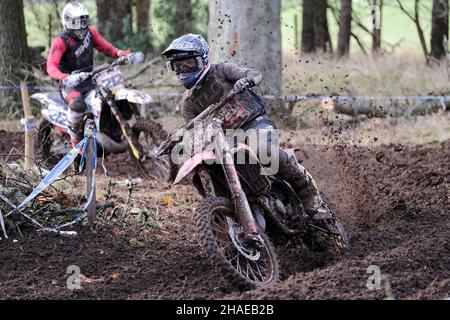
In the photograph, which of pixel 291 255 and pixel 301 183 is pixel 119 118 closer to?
pixel 301 183

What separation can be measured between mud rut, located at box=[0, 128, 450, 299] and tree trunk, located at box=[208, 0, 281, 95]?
3.54 meters

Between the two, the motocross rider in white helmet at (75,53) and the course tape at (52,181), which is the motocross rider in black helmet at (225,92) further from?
the motocross rider in white helmet at (75,53)

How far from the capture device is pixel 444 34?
19594 millimetres

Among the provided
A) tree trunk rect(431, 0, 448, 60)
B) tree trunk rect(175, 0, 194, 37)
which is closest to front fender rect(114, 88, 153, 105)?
tree trunk rect(175, 0, 194, 37)

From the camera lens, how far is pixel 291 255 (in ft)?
23.6

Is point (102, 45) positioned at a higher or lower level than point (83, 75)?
higher

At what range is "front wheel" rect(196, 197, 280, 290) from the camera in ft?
19.1

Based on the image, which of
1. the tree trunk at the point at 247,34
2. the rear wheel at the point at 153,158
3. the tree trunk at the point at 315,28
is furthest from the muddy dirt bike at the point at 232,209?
the tree trunk at the point at 315,28

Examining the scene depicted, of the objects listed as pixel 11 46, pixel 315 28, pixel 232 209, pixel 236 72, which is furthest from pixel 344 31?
pixel 232 209

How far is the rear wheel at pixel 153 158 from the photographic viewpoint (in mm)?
10242

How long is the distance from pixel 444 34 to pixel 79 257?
48.5ft

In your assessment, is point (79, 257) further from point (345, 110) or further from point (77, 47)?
point (345, 110)

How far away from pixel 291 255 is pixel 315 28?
56.9 feet

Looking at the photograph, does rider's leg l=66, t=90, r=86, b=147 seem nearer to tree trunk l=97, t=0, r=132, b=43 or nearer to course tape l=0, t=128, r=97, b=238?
course tape l=0, t=128, r=97, b=238
